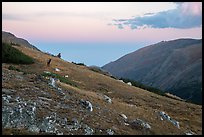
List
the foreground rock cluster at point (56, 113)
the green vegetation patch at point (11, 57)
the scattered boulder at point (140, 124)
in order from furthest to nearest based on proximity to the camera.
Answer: the green vegetation patch at point (11, 57), the scattered boulder at point (140, 124), the foreground rock cluster at point (56, 113)

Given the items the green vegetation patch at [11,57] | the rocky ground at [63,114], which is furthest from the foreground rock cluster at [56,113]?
the green vegetation patch at [11,57]

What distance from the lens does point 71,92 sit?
86.3 feet

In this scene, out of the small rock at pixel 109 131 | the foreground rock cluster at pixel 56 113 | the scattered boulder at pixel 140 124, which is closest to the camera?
the foreground rock cluster at pixel 56 113

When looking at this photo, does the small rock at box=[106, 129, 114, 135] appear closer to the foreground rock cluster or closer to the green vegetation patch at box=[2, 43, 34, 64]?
the foreground rock cluster

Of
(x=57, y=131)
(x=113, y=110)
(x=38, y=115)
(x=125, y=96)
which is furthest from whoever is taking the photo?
(x=125, y=96)

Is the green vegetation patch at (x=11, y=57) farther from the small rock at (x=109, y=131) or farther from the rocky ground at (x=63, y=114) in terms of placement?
the small rock at (x=109, y=131)

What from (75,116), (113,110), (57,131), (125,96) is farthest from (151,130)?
(125,96)

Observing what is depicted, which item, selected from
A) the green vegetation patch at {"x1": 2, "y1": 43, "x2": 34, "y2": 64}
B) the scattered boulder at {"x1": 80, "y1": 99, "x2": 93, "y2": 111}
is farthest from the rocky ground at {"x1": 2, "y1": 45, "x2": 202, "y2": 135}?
the green vegetation patch at {"x1": 2, "y1": 43, "x2": 34, "y2": 64}

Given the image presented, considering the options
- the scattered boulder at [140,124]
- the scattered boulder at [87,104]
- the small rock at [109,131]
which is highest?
the scattered boulder at [87,104]

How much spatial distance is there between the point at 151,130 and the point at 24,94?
8128 millimetres

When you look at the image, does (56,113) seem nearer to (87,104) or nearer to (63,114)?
(63,114)

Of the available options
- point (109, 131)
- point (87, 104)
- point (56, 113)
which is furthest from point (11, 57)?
point (109, 131)

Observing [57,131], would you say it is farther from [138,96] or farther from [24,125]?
[138,96]

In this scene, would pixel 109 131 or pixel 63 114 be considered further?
pixel 63 114
